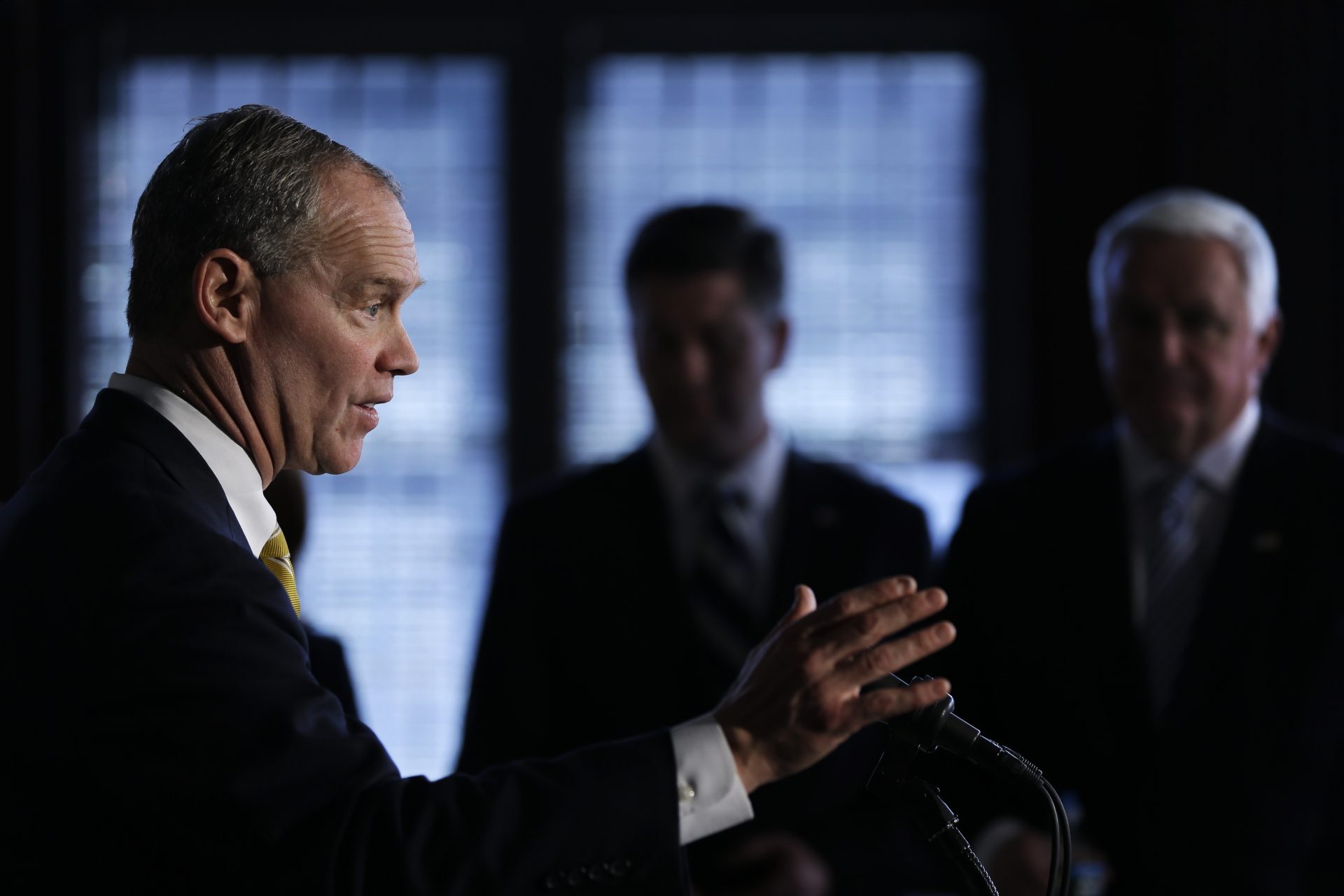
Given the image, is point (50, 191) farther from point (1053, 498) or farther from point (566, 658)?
point (1053, 498)

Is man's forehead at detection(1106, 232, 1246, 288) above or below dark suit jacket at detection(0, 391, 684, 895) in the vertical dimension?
above

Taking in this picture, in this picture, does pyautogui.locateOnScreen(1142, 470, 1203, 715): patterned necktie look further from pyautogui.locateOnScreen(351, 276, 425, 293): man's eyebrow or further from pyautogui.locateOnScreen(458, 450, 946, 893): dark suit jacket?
pyautogui.locateOnScreen(351, 276, 425, 293): man's eyebrow

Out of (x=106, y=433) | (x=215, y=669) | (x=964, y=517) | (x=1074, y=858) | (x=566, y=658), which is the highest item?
(x=106, y=433)

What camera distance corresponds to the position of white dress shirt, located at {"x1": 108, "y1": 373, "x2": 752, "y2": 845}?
123cm

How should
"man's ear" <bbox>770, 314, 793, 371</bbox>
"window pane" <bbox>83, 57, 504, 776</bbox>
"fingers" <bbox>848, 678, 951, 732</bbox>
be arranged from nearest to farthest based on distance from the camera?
"fingers" <bbox>848, 678, 951, 732</bbox>
"man's ear" <bbox>770, 314, 793, 371</bbox>
"window pane" <bbox>83, 57, 504, 776</bbox>

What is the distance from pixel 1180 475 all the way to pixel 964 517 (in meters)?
0.37

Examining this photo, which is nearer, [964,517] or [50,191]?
[964,517]

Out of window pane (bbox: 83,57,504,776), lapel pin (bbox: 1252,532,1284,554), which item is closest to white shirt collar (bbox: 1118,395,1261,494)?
lapel pin (bbox: 1252,532,1284,554)

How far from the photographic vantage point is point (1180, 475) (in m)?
2.33

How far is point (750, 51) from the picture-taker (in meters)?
4.04

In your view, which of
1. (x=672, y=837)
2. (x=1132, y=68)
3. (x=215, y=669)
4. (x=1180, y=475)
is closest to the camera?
(x=215, y=669)

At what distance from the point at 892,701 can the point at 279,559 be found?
655mm

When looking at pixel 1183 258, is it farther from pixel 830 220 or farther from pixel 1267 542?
pixel 830 220

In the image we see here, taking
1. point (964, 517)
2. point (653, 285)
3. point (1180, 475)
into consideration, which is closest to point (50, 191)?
point (653, 285)
